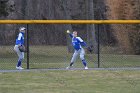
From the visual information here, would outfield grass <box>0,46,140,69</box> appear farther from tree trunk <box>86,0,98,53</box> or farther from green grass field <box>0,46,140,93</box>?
tree trunk <box>86,0,98,53</box>

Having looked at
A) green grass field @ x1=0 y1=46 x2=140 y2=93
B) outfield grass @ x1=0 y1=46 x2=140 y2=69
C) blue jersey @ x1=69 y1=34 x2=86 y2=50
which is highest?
blue jersey @ x1=69 y1=34 x2=86 y2=50

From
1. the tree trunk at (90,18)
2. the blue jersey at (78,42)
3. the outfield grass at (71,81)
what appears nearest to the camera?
the outfield grass at (71,81)

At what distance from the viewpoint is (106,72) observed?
19188 mm

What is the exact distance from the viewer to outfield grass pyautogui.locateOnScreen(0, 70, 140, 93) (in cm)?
1485

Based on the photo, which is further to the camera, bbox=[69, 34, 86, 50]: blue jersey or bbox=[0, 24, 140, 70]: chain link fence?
bbox=[0, 24, 140, 70]: chain link fence

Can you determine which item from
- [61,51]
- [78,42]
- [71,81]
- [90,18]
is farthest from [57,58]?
[90,18]

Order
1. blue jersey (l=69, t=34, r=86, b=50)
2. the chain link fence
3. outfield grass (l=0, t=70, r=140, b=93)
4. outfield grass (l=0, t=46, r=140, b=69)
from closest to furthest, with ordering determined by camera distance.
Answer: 1. outfield grass (l=0, t=70, r=140, b=93)
2. blue jersey (l=69, t=34, r=86, b=50)
3. the chain link fence
4. outfield grass (l=0, t=46, r=140, b=69)

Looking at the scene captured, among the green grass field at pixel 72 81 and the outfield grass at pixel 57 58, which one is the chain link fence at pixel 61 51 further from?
the green grass field at pixel 72 81

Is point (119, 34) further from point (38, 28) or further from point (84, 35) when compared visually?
point (84, 35)

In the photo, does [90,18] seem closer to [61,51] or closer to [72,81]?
[61,51]

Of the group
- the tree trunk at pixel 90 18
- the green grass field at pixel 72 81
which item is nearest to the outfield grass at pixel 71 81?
the green grass field at pixel 72 81

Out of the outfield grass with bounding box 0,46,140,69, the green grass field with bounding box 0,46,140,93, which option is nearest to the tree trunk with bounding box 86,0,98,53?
the outfield grass with bounding box 0,46,140,69

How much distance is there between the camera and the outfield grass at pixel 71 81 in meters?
14.9

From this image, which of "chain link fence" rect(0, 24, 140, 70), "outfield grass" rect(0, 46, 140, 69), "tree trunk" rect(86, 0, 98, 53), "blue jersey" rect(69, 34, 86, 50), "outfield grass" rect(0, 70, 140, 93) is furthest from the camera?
"tree trunk" rect(86, 0, 98, 53)
